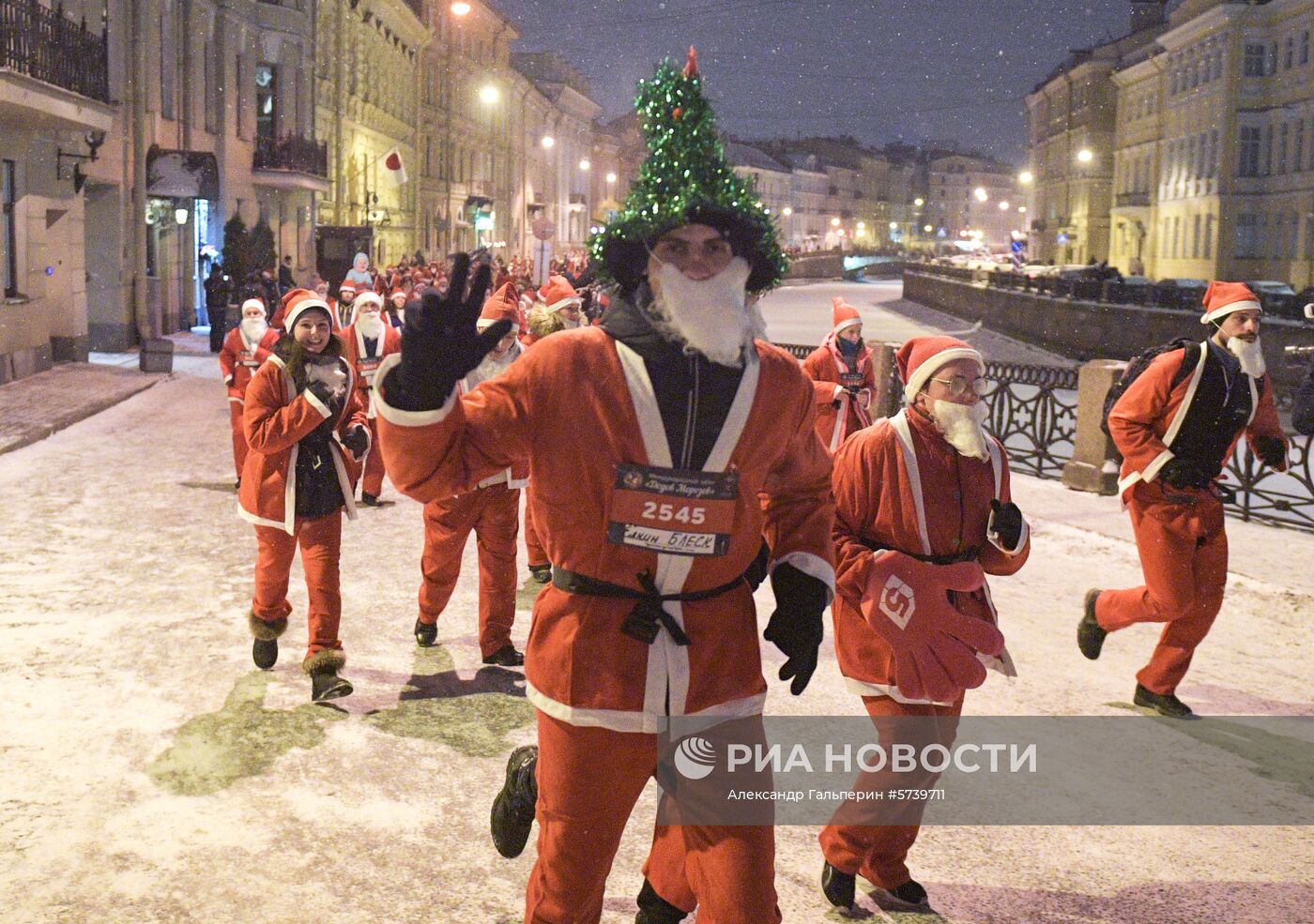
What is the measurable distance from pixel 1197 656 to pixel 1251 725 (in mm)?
1165

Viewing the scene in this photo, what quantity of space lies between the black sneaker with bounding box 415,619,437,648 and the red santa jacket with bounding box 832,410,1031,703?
10.6ft

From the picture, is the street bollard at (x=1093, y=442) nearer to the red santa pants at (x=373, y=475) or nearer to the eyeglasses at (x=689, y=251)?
the red santa pants at (x=373, y=475)

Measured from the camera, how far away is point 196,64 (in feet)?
96.8

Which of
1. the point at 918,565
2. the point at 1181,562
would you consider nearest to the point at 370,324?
the point at 1181,562

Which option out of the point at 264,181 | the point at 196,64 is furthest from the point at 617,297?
the point at 264,181

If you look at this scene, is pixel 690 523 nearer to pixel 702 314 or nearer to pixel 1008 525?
pixel 702 314

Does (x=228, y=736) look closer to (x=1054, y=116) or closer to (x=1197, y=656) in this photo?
(x=1197, y=656)

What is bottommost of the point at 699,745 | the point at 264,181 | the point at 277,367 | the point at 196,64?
the point at 699,745

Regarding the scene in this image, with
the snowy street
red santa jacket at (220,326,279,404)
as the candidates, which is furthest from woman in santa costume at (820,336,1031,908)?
red santa jacket at (220,326,279,404)

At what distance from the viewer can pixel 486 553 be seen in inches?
265

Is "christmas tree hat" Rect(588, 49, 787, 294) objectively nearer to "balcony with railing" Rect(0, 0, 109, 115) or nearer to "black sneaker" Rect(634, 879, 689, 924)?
"black sneaker" Rect(634, 879, 689, 924)

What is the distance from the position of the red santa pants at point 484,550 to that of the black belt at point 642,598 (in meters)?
3.60

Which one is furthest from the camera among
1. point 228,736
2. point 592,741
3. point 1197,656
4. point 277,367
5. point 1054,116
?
point 1054,116

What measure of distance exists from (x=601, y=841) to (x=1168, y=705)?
394cm
